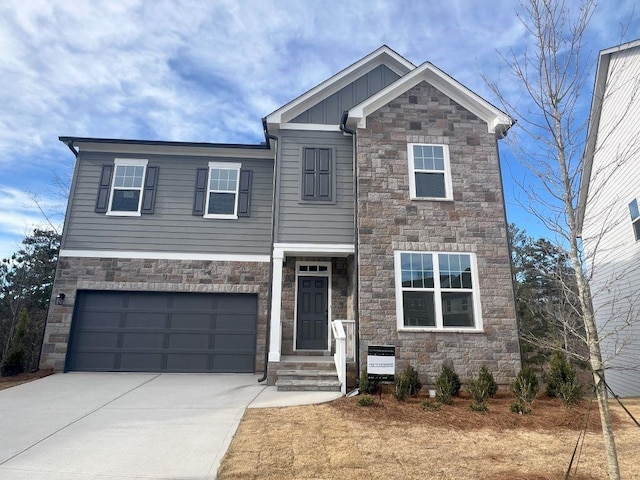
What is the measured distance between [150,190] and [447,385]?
8.70 metres

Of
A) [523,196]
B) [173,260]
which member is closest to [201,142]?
[173,260]

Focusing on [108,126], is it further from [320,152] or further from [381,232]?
[381,232]

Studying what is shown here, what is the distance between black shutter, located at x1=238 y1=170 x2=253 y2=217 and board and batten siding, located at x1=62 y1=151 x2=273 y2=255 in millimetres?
121

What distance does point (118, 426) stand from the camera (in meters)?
5.02

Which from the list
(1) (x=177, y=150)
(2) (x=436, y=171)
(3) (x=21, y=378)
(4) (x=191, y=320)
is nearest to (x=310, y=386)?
(4) (x=191, y=320)

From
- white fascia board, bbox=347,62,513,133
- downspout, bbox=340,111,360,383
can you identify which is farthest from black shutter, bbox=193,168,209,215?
white fascia board, bbox=347,62,513,133

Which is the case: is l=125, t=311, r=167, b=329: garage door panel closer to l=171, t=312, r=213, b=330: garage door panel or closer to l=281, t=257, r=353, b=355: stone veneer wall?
l=171, t=312, r=213, b=330: garage door panel

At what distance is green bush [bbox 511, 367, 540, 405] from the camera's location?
6301mm

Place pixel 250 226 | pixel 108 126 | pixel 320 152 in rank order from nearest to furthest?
pixel 320 152, pixel 250 226, pixel 108 126

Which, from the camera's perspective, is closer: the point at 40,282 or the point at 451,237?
the point at 451,237

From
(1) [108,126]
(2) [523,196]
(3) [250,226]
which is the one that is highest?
(1) [108,126]

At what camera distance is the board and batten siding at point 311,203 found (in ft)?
28.1

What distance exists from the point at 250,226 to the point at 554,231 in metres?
7.44

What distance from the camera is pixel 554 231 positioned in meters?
3.96
